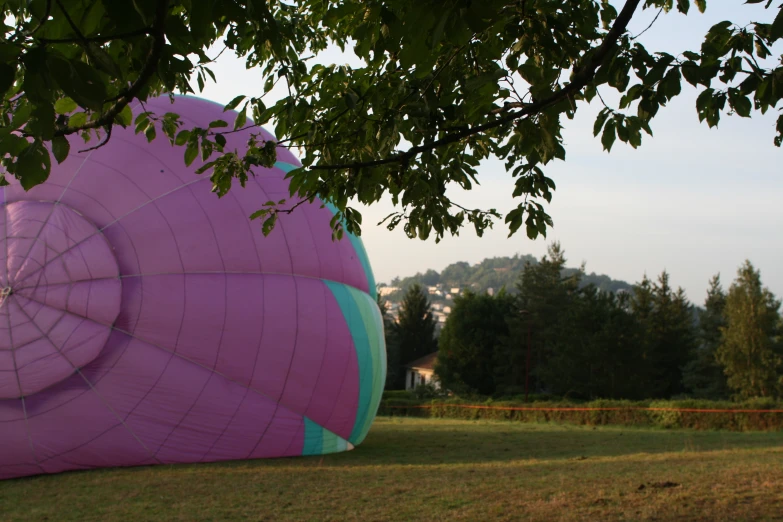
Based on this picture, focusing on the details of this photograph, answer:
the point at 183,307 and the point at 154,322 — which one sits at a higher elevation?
the point at 183,307

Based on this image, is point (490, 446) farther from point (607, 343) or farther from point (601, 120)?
point (607, 343)

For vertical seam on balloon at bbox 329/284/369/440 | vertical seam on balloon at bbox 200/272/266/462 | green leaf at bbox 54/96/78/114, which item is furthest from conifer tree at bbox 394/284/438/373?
green leaf at bbox 54/96/78/114

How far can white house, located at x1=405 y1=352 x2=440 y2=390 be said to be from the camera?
59.0 meters

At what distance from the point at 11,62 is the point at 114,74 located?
0.29 meters

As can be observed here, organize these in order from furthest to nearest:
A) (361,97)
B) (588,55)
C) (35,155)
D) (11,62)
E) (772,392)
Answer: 1. (772,392)
2. (361,97)
3. (588,55)
4. (35,155)
5. (11,62)

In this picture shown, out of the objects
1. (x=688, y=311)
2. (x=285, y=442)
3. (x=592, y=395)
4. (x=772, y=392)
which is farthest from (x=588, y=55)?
(x=688, y=311)

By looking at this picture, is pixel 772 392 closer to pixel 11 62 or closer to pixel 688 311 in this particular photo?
pixel 688 311

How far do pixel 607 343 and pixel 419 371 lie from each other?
19645 millimetres

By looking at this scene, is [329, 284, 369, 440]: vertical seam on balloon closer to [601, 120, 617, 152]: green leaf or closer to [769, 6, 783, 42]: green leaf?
[601, 120, 617, 152]: green leaf

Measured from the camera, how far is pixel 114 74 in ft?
7.23

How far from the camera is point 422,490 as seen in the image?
8664 mm

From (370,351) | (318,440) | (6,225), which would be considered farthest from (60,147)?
(370,351)

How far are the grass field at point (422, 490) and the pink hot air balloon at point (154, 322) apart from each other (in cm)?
53

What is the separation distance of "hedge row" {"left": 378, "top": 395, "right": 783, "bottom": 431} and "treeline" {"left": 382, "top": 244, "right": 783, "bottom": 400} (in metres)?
10.6
